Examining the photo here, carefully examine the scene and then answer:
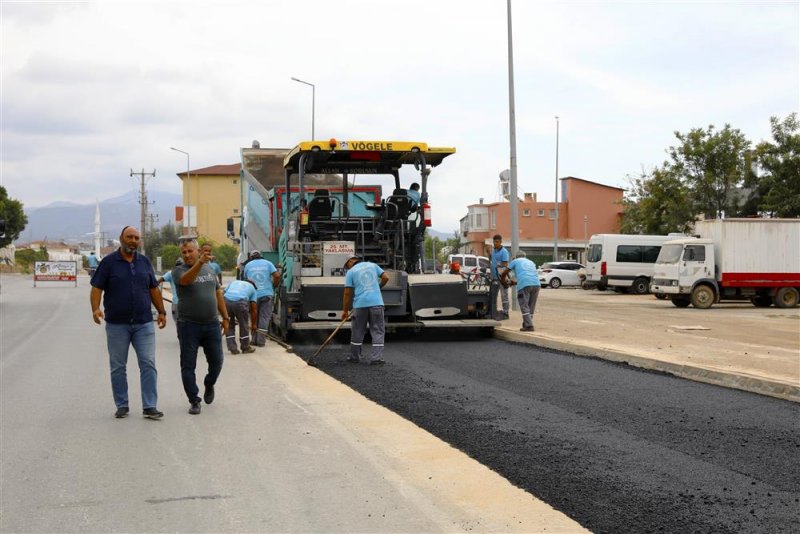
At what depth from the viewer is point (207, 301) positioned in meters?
8.88

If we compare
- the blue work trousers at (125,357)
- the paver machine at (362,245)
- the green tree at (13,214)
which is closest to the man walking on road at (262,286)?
the paver machine at (362,245)

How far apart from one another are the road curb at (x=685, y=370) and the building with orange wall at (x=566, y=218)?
53680mm

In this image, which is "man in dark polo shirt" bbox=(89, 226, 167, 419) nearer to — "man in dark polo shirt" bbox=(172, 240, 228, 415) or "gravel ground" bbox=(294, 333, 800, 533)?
"man in dark polo shirt" bbox=(172, 240, 228, 415)

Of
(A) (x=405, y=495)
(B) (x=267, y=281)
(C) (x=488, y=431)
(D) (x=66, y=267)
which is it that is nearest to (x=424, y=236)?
(B) (x=267, y=281)

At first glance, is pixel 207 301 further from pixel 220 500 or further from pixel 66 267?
pixel 66 267

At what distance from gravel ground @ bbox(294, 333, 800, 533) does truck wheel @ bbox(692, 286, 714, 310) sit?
52.7 ft

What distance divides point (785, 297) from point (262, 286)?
1886cm

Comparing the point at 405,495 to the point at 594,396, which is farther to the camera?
the point at 594,396

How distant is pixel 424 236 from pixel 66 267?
36.6 metres

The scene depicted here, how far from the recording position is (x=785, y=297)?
2814 cm

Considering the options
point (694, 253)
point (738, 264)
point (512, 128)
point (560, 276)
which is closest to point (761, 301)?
point (738, 264)

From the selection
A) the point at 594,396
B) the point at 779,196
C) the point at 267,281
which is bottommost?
the point at 594,396

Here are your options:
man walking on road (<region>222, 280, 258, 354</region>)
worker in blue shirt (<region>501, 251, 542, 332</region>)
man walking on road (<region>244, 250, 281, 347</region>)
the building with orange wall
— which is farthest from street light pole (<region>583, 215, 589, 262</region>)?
man walking on road (<region>222, 280, 258, 354</region>)

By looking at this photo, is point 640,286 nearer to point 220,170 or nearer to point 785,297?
point 785,297
